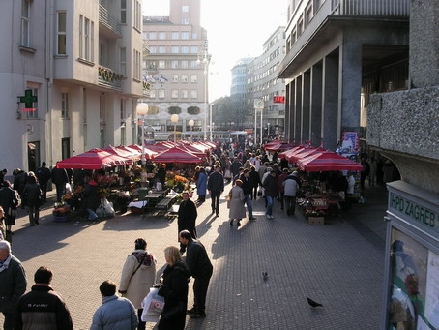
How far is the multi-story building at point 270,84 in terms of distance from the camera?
10044cm

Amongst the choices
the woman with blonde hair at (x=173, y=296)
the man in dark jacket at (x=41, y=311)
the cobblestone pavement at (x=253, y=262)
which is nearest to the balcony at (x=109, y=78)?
the cobblestone pavement at (x=253, y=262)

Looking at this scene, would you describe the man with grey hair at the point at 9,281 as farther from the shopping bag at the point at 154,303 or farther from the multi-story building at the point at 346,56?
the multi-story building at the point at 346,56

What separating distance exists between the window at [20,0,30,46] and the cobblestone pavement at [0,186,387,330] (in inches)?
352

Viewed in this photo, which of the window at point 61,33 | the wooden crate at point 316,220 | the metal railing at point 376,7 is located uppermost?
the metal railing at point 376,7

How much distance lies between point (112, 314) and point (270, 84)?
11043 centimetres

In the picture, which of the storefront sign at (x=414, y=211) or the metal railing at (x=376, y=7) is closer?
the storefront sign at (x=414, y=211)

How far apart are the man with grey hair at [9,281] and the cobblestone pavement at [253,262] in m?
1.86

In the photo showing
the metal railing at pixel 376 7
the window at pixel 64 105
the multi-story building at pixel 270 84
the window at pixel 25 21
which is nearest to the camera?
the window at pixel 25 21

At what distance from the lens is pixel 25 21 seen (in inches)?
1007

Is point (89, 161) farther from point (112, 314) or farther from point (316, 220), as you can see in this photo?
point (112, 314)

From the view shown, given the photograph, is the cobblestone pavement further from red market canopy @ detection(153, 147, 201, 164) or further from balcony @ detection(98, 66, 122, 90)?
balcony @ detection(98, 66, 122, 90)

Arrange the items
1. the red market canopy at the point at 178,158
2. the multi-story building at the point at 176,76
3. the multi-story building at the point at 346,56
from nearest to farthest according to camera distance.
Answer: the red market canopy at the point at 178,158 → the multi-story building at the point at 346,56 → the multi-story building at the point at 176,76

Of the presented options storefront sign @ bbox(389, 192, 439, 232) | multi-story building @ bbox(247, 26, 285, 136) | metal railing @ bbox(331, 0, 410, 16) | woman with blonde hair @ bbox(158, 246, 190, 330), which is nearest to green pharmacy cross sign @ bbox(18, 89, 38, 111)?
metal railing @ bbox(331, 0, 410, 16)

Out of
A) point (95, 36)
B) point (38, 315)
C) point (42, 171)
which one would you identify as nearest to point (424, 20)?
point (38, 315)
